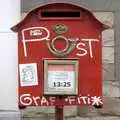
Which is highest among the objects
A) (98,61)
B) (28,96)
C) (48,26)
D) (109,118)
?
(48,26)

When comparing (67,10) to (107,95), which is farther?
(107,95)

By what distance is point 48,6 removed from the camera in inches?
170

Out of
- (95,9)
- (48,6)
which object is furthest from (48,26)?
(95,9)

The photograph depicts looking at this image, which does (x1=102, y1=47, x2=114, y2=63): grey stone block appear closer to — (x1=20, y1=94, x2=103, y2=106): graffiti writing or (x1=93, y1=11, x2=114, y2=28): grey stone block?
(x1=93, y1=11, x2=114, y2=28): grey stone block

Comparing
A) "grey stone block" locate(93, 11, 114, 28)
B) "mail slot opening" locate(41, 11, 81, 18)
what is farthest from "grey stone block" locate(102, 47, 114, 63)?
"mail slot opening" locate(41, 11, 81, 18)

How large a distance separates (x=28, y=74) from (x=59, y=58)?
1.01 feet

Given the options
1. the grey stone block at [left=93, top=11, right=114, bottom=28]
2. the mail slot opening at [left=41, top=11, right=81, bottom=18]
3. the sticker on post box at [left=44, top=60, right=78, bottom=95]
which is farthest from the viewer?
the grey stone block at [left=93, top=11, right=114, bottom=28]

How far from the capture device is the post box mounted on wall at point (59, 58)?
4.24m

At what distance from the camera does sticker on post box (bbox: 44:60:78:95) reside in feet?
13.9

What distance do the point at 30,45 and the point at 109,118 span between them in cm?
229

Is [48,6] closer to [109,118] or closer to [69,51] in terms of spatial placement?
[69,51]

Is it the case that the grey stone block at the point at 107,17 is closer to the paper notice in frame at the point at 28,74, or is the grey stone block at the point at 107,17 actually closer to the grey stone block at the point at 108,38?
the grey stone block at the point at 108,38

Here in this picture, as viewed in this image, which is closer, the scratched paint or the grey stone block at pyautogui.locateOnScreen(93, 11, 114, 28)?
the scratched paint

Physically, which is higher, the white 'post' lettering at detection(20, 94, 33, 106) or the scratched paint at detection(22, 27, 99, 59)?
the scratched paint at detection(22, 27, 99, 59)
